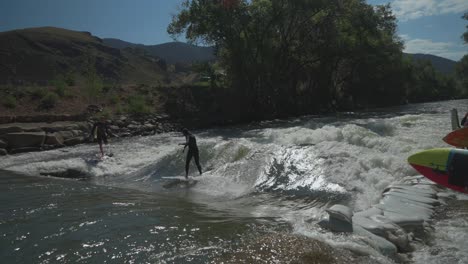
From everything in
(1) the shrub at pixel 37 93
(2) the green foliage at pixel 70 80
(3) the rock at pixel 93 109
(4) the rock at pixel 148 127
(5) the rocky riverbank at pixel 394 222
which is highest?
(2) the green foliage at pixel 70 80

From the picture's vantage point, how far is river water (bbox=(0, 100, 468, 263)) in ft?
16.3

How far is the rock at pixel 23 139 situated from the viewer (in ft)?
59.6

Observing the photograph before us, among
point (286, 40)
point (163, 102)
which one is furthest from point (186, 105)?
point (286, 40)

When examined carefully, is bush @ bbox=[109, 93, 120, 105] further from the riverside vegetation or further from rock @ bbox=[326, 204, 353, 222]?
rock @ bbox=[326, 204, 353, 222]

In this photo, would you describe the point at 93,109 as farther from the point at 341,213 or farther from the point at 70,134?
the point at 341,213

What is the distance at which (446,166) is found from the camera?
6273mm

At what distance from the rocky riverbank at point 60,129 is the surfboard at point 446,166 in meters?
17.5

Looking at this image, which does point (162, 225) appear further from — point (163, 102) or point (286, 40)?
point (286, 40)

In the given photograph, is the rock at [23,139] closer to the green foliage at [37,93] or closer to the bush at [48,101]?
the bush at [48,101]

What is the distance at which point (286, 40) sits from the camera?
3153cm

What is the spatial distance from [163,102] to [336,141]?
19690 millimetres

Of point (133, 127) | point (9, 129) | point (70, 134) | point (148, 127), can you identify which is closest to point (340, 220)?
point (70, 134)

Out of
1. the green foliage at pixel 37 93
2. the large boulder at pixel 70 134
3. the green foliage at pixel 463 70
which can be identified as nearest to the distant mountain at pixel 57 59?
the green foliage at pixel 37 93

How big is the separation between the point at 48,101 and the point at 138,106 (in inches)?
226
